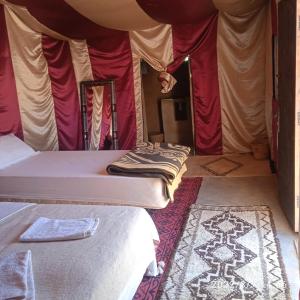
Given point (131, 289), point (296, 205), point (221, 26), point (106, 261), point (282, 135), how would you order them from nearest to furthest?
point (106, 261) → point (131, 289) → point (296, 205) → point (282, 135) → point (221, 26)

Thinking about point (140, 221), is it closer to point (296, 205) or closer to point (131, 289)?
point (131, 289)

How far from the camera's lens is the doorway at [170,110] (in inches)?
239

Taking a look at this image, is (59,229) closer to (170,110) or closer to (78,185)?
(78,185)

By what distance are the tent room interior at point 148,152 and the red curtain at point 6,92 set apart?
0.02 metres

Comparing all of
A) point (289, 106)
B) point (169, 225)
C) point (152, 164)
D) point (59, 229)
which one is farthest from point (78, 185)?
point (289, 106)

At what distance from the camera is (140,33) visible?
15.4 feet

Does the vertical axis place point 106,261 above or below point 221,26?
below

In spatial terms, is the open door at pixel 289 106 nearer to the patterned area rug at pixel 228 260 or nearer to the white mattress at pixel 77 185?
the patterned area rug at pixel 228 260

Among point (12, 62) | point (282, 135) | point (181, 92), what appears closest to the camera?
point (282, 135)

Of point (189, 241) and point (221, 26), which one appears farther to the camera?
point (221, 26)

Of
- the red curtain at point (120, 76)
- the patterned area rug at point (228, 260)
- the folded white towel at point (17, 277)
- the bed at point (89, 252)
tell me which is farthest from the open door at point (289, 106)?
the red curtain at point (120, 76)

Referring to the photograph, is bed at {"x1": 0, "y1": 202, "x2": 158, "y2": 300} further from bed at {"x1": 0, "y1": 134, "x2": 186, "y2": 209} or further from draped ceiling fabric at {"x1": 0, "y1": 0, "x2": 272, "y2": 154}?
draped ceiling fabric at {"x1": 0, "y1": 0, "x2": 272, "y2": 154}

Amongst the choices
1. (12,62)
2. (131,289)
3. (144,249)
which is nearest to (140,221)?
(144,249)

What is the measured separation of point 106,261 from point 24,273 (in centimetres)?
32
